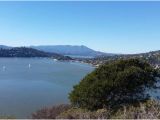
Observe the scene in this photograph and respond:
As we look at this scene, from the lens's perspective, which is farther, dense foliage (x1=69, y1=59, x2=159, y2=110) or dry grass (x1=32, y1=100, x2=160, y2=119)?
dense foliage (x1=69, y1=59, x2=159, y2=110)

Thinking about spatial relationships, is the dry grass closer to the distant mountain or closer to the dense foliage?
the dense foliage

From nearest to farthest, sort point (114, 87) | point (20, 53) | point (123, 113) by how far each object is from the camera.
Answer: point (123, 113)
point (114, 87)
point (20, 53)

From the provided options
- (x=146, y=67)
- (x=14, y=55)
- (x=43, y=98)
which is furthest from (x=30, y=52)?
(x=146, y=67)

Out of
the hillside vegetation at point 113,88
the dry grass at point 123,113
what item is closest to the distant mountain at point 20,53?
the hillside vegetation at point 113,88

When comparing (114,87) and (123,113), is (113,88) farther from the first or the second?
(123,113)

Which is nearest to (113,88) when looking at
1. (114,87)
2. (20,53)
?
(114,87)

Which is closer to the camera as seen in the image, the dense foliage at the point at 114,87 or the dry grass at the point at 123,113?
the dry grass at the point at 123,113

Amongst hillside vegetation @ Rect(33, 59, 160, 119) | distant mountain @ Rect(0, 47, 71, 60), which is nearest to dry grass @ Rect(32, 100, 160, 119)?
hillside vegetation @ Rect(33, 59, 160, 119)

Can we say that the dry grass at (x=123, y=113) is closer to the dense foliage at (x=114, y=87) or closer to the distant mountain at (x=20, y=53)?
the dense foliage at (x=114, y=87)

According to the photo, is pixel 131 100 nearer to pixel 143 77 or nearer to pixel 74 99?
pixel 143 77

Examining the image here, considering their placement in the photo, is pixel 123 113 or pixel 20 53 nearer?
pixel 123 113
